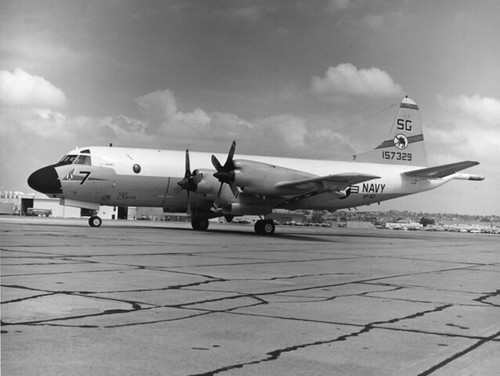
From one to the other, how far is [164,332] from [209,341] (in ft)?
2.00

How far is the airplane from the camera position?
30.1 m

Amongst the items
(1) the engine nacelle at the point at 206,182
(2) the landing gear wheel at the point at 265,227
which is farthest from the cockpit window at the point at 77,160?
(2) the landing gear wheel at the point at 265,227

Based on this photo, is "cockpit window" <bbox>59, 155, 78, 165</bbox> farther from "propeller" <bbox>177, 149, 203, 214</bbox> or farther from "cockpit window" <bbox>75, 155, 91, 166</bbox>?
"propeller" <bbox>177, 149, 203, 214</bbox>

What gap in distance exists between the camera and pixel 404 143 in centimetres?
4162

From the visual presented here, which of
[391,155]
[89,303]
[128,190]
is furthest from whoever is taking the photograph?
[391,155]

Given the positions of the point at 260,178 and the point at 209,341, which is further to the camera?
the point at 260,178

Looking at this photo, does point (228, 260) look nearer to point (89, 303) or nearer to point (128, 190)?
point (89, 303)

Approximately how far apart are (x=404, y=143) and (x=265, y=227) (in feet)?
50.0

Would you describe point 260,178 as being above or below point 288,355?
above

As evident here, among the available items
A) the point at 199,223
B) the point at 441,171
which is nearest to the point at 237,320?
the point at 199,223

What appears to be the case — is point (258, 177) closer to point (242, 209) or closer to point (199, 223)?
point (242, 209)

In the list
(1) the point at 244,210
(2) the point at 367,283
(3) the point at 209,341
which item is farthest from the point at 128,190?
(3) the point at 209,341

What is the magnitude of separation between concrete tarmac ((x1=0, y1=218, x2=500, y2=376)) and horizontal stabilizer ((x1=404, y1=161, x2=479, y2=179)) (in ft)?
71.9

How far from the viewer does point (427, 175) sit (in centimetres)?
3853
